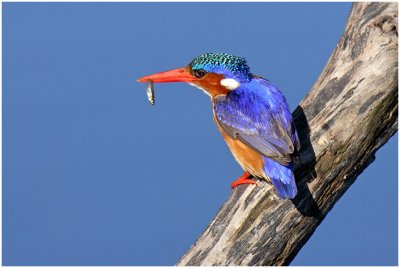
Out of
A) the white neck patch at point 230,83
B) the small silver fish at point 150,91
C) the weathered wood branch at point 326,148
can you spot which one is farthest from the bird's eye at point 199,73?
the weathered wood branch at point 326,148

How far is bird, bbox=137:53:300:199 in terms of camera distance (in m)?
3.60

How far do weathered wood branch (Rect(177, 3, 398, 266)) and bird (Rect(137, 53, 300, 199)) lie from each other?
116mm

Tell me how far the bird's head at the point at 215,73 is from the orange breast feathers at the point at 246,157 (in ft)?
0.58

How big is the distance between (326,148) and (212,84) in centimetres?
59

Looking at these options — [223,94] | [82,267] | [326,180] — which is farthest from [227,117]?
[82,267]

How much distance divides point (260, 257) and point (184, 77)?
35.5 inches

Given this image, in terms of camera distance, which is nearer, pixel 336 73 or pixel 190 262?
pixel 190 262

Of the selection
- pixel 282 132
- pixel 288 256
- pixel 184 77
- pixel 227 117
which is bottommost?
pixel 288 256

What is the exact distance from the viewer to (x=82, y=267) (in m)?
3.85

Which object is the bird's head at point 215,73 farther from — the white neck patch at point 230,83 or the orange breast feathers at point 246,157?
the orange breast feathers at point 246,157

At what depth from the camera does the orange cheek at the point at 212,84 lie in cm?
384

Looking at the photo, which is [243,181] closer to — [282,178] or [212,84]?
[282,178]

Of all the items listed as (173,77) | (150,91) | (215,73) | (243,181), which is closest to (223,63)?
(215,73)

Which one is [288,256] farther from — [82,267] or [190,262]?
[82,267]
